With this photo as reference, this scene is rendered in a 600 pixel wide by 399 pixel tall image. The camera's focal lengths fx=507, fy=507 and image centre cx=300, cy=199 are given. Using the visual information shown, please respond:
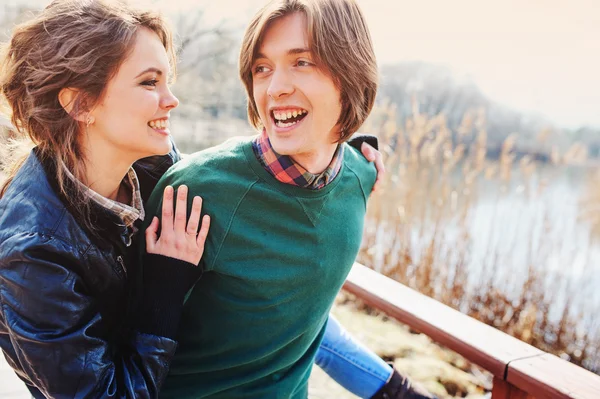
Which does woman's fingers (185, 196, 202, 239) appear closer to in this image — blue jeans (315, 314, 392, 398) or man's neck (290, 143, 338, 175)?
man's neck (290, 143, 338, 175)

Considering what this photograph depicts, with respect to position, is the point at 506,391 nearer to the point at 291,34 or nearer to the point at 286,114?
the point at 286,114

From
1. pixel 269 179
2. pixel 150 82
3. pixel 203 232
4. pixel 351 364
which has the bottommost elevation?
pixel 351 364

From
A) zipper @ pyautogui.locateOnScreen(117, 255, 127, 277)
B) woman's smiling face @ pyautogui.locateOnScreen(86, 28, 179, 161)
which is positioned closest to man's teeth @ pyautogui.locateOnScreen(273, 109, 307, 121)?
woman's smiling face @ pyautogui.locateOnScreen(86, 28, 179, 161)

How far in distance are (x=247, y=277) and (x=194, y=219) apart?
0.69 ft

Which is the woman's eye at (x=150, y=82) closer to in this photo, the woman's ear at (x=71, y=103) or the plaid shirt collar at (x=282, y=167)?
the woman's ear at (x=71, y=103)

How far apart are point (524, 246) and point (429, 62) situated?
11.5 ft

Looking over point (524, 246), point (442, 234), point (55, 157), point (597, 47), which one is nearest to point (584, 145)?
point (524, 246)

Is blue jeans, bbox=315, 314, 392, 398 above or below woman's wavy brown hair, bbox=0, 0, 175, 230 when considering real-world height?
below

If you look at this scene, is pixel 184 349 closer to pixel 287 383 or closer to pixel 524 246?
pixel 287 383

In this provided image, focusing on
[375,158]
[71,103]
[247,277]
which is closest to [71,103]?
[71,103]

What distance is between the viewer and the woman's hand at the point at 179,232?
1.24 m

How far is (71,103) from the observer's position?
124 centimetres

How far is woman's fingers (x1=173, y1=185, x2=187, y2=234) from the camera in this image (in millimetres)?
1254

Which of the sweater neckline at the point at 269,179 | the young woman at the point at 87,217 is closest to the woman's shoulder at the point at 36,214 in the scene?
the young woman at the point at 87,217
